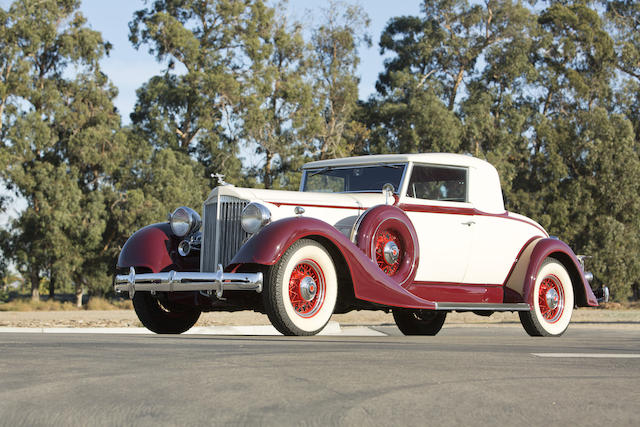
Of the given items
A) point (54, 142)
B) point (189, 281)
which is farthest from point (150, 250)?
point (54, 142)

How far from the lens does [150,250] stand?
919 cm

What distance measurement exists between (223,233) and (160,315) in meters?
1.67

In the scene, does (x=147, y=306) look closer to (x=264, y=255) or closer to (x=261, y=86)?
(x=264, y=255)

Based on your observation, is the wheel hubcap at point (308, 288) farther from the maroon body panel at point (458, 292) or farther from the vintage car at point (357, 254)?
the maroon body panel at point (458, 292)

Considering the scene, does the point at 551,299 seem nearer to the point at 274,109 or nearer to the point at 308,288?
the point at 308,288

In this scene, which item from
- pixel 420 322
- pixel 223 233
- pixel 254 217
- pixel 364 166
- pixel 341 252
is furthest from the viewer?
pixel 420 322

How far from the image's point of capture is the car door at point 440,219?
930 centimetres

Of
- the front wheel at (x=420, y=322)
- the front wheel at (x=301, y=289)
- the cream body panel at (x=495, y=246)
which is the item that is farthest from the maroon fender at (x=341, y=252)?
the front wheel at (x=420, y=322)

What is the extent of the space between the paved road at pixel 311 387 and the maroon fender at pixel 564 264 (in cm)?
386

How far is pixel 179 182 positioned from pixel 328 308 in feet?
92.4

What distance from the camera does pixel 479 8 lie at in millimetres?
45625

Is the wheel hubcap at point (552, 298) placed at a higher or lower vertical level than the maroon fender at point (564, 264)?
lower

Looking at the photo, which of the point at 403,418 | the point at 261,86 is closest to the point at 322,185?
the point at 403,418

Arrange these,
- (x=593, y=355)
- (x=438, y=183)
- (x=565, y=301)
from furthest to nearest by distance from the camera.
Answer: (x=565, y=301) < (x=438, y=183) < (x=593, y=355)
